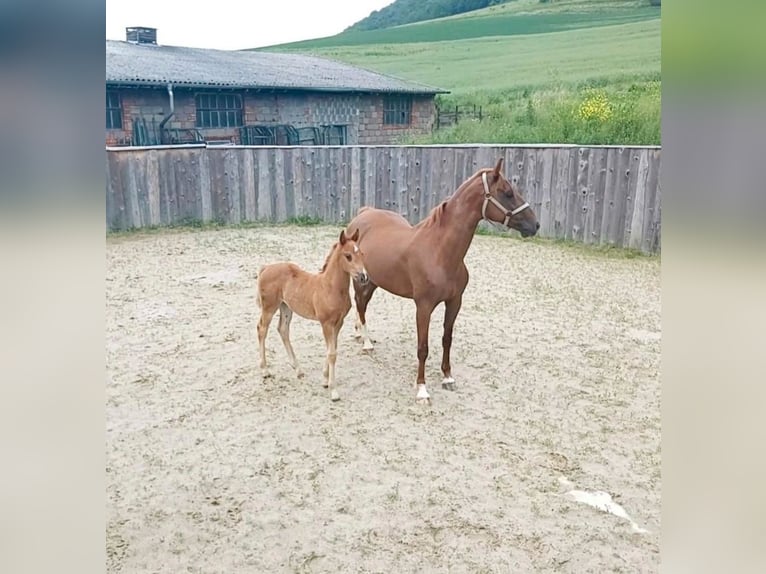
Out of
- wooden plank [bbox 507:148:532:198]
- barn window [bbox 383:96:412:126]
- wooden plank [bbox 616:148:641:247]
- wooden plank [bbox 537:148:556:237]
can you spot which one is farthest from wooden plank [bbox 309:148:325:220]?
barn window [bbox 383:96:412:126]

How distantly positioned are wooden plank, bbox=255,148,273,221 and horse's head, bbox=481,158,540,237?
20.7 feet

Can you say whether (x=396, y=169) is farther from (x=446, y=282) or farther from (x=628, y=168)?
(x=446, y=282)

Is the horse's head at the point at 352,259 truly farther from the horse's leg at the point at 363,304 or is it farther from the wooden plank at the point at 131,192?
the wooden plank at the point at 131,192

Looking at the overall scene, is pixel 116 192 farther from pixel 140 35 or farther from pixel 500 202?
pixel 140 35

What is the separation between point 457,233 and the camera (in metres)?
3.52

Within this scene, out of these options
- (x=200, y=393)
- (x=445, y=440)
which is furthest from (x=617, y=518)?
(x=200, y=393)

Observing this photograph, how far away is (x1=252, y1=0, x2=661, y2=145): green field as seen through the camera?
14.9m

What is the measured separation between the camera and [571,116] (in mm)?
15102

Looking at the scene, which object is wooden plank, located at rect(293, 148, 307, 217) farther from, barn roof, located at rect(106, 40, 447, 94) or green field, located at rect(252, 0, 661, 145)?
green field, located at rect(252, 0, 661, 145)

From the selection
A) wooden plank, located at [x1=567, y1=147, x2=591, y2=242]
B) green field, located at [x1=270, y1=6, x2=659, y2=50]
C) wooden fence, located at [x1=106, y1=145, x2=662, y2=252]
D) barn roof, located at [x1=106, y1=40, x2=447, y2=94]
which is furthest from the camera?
green field, located at [x1=270, y1=6, x2=659, y2=50]

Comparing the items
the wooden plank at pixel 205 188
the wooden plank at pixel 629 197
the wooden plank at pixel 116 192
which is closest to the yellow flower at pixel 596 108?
the wooden plank at pixel 629 197

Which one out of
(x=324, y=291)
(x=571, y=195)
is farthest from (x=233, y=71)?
(x=324, y=291)

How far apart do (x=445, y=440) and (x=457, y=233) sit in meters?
1.09

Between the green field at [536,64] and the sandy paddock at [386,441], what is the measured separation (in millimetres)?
8972
